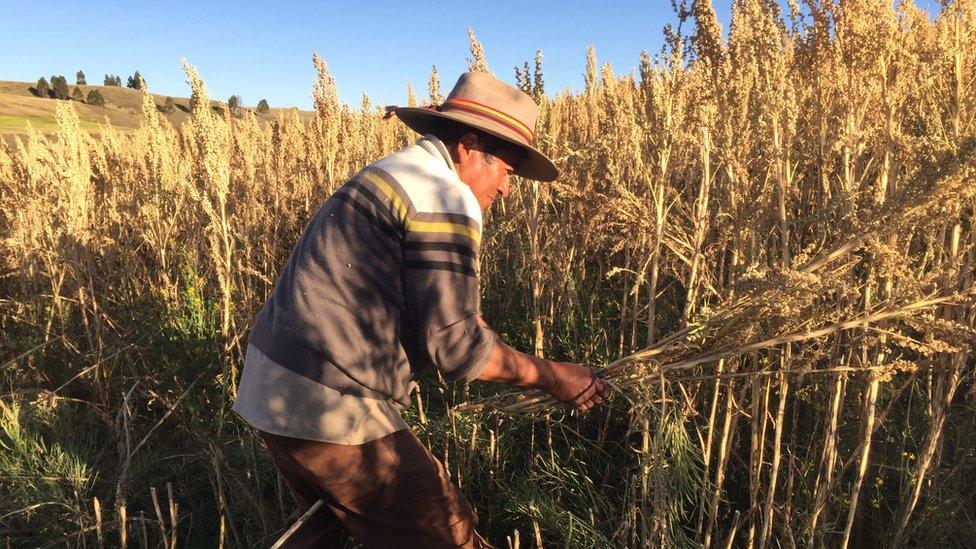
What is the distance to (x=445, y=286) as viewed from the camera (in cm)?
159

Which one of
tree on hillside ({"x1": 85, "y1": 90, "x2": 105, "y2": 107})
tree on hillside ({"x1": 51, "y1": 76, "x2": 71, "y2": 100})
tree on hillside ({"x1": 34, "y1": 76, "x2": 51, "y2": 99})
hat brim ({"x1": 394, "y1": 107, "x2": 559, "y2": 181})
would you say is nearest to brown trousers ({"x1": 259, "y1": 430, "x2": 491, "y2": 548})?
hat brim ({"x1": 394, "y1": 107, "x2": 559, "y2": 181})

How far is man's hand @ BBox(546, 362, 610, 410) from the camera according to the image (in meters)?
1.80

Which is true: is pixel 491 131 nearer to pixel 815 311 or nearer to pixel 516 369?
pixel 516 369

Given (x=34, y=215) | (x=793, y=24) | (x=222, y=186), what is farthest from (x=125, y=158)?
(x=793, y=24)

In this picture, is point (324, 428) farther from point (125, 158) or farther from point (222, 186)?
point (125, 158)

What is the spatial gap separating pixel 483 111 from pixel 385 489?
1185 mm

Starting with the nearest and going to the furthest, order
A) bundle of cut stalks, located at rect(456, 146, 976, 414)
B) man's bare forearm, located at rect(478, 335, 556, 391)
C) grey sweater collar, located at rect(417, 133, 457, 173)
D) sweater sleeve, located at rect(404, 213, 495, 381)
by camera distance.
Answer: bundle of cut stalks, located at rect(456, 146, 976, 414) < sweater sleeve, located at rect(404, 213, 495, 381) < man's bare forearm, located at rect(478, 335, 556, 391) < grey sweater collar, located at rect(417, 133, 457, 173)

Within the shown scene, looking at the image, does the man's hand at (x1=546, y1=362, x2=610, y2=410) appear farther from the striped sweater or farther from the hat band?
the hat band

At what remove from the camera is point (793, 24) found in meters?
2.09

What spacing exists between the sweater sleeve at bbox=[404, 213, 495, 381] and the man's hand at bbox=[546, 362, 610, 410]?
0.29m

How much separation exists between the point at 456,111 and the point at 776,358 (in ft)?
5.07

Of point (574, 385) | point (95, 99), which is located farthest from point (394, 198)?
point (95, 99)

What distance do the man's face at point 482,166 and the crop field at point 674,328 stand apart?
32 centimetres

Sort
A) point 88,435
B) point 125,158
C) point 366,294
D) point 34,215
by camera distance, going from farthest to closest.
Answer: point 125,158
point 34,215
point 88,435
point 366,294
